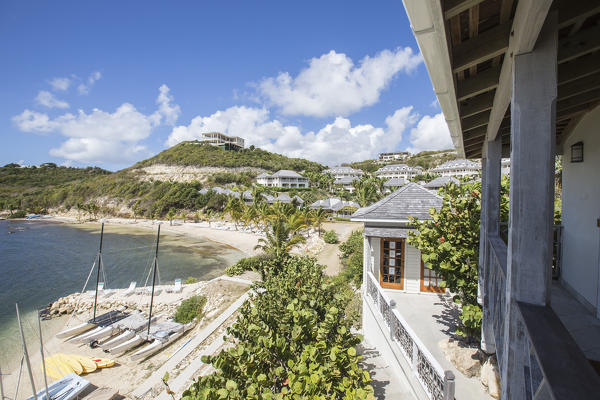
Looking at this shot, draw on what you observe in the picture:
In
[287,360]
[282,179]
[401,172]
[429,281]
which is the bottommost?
[429,281]

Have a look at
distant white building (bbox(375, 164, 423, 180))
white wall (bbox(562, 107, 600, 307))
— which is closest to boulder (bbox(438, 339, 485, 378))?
white wall (bbox(562, 107, 600, 307))

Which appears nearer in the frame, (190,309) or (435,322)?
(435,322)

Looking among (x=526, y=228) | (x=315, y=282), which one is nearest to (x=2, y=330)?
(x=315, y=282)

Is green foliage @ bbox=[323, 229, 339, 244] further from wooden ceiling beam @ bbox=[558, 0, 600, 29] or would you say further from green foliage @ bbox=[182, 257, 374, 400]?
wooden ceiling beam @ bbox=[558, 0, 600, 29]

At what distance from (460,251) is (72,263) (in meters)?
36.4

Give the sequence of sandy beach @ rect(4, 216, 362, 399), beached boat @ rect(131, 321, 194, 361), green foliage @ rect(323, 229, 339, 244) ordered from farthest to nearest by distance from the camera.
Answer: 1. green foliage @ rect(323, 229, 339, 244)
2. beached boat @ rect(131, 321, 194, 361)
3. sandy beach @ rect(4, 216, 362, 399)

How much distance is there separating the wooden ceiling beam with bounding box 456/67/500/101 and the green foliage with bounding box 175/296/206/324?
1742 cm

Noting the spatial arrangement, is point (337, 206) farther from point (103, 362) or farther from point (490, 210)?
point (490, 210)

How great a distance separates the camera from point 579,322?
4395 mm

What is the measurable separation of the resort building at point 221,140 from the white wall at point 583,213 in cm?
11446

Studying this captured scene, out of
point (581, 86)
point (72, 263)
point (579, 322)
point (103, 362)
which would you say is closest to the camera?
point (581, 86)

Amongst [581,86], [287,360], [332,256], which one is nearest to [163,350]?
[287,360]

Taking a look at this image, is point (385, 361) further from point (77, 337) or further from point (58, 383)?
point (77, 337)

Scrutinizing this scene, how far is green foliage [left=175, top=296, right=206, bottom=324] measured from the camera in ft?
55.2
